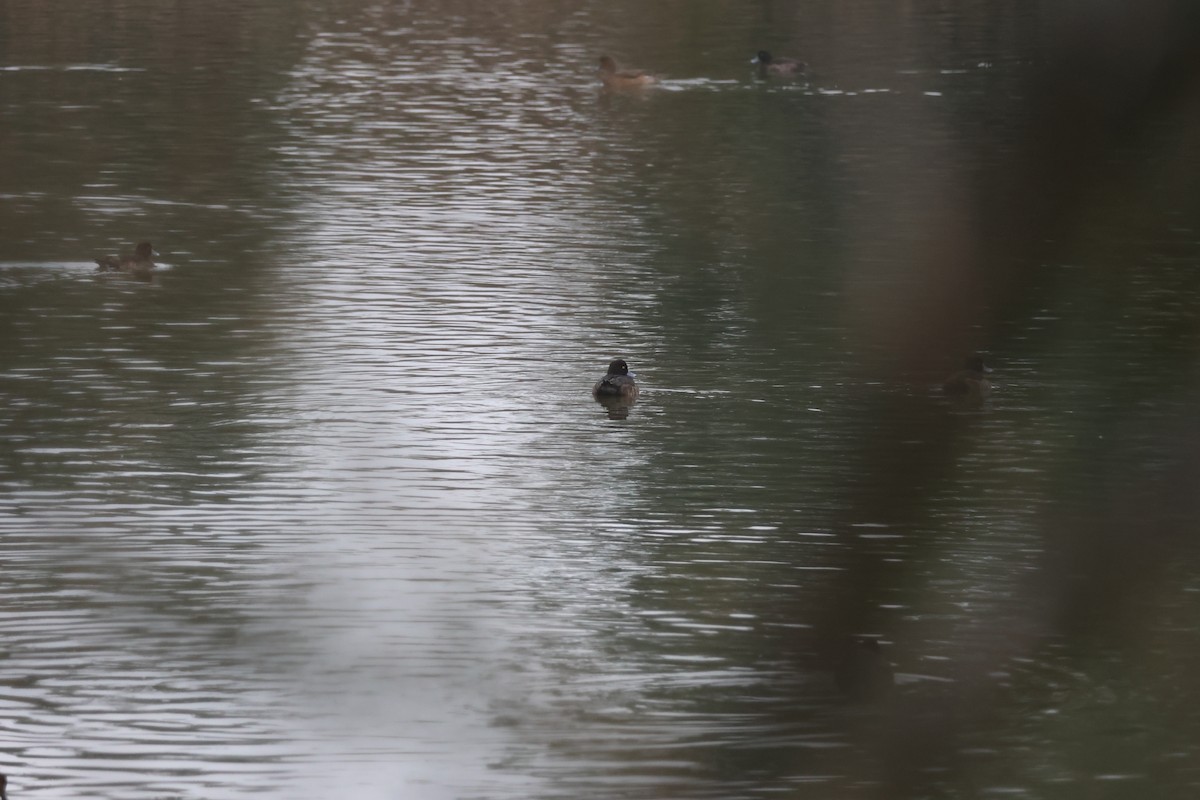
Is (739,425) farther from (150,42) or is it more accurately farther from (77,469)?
(150,42)

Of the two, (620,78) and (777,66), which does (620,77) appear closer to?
(620,78)

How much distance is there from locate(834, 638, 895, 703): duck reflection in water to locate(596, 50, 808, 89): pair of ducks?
1068 inches

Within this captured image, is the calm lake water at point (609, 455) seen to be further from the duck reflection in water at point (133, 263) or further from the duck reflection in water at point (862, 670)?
the duck reflection in water at point (133, 263)

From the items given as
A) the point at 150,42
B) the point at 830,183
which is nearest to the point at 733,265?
the point at 830,183

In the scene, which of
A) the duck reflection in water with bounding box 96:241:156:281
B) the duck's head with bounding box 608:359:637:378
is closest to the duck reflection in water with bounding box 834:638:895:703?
the duck's head with bounding box 608:359:637:378

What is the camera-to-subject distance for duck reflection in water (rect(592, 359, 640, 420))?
1205 centimetres

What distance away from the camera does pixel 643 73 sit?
106 ft

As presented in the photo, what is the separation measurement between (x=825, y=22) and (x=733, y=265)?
95.5 feet

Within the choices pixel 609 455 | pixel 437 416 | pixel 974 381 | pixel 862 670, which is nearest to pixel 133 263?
pixel 437 416

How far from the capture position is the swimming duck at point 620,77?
31641 mm

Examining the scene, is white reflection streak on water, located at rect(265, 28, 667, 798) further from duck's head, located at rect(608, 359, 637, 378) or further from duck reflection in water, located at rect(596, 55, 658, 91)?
duck reflection in water, located at rect(596, 55, 658, 91)

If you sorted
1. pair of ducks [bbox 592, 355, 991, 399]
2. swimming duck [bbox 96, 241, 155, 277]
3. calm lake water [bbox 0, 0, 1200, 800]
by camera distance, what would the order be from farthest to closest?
swimming duck [bbox 96, 241, 155, 277], pair of ducks [bbox 592, 355, 991, 399], calm lake water [bbox 0, 0, 1200, 800]

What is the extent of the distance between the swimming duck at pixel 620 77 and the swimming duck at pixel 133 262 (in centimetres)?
1635

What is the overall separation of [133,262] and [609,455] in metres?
7.38
